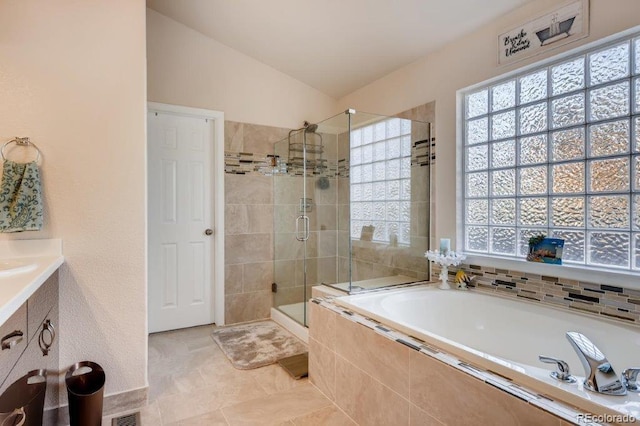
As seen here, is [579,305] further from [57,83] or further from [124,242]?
[57,83]

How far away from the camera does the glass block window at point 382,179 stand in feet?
9.79

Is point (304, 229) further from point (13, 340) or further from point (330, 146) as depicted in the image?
point (13, 340)

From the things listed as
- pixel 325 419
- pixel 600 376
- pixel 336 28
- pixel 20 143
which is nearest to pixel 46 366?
pixel 20 143

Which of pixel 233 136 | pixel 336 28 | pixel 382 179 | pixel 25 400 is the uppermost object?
pixel 336 28

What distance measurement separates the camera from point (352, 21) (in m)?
2.64

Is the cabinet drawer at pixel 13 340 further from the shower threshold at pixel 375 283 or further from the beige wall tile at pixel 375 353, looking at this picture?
the shower threshold at pixel 375 283

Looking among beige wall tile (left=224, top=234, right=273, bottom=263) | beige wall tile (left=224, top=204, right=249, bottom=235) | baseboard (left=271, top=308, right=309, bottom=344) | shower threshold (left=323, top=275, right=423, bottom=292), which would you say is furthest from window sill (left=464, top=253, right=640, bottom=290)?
beige wall tile (left=224, top=204, right=249, bottom=235)

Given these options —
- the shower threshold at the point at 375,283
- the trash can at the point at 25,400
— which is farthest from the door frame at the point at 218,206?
the trash can at the point at 25,400

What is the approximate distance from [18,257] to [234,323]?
2.01 m

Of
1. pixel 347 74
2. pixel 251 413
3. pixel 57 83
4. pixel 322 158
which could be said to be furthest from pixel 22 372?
pixel 347 74

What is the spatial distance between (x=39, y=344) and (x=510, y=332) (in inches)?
93.6

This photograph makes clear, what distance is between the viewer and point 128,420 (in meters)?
1.93

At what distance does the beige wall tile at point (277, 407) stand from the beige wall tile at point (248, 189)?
6.18ft

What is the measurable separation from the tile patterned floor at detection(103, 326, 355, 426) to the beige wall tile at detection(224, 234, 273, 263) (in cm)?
94
